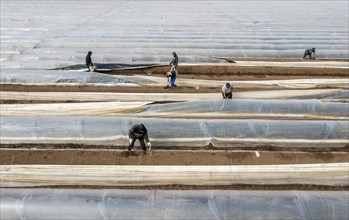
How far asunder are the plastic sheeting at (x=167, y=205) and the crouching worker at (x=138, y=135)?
5.61 feet

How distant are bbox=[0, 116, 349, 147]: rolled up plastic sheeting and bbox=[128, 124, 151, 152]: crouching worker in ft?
1.50

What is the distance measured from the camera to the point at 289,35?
18938 millimetres

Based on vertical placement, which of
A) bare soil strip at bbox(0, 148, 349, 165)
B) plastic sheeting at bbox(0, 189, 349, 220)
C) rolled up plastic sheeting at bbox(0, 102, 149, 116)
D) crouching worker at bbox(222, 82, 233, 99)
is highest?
crouching worker at bbox(222, 82, 233, 99)

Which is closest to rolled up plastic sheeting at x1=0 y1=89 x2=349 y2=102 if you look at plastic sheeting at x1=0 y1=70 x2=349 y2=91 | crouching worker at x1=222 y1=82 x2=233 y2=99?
crouching worker at x1=222 y1=82 x2=233 y2=99

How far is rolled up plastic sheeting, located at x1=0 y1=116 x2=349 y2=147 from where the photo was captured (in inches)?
306

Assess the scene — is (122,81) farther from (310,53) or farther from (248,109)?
(310,53)

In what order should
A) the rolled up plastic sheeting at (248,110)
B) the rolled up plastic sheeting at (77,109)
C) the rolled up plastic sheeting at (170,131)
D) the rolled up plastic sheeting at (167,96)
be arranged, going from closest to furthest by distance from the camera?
the rolled up plastic sheeting at (170,131)
the rolled up plastic sheeting at (248,110)
the rolled up plastic sheeting at (77,109)
the rolled up plastic sheeting at (167,96)

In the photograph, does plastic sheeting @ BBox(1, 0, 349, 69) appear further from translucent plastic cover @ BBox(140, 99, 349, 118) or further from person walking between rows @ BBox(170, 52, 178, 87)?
translucent plastic cover @ BBox(140, 99, 349, 118)

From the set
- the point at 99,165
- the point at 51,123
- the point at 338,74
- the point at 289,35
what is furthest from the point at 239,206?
the point at 289,35

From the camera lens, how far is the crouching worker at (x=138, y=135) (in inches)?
278

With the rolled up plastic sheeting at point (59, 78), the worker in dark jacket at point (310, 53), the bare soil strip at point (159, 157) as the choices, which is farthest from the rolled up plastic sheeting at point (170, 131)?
the worker in dark jacket at point (310, 53)

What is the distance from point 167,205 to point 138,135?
2120mm

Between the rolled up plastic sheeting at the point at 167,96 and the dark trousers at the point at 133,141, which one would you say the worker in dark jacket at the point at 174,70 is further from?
the dark trousers at the point at 133,141

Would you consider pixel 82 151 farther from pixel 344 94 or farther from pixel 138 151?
pixel 344 94
